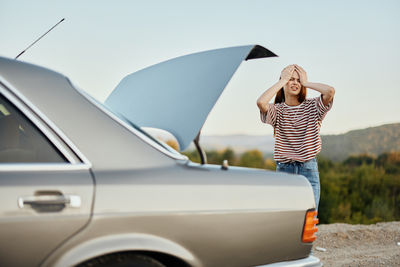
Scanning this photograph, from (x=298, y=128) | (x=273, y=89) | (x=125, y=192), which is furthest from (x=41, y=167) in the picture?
(x=298, y=128)

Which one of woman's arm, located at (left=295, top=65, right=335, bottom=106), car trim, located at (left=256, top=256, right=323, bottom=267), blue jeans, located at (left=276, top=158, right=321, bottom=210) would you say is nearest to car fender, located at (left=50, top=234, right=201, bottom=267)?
car trim, located at (left=256, top=256, right=323, bottom=267)

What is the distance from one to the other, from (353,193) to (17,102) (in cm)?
5365

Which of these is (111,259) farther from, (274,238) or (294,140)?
(294,140)

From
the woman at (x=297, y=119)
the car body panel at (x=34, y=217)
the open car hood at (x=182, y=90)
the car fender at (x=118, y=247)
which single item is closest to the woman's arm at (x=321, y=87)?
the woman at (x=297, y=119)

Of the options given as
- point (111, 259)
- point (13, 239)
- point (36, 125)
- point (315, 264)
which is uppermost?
point (36, 125)

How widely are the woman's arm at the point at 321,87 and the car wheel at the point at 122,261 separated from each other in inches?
87.9

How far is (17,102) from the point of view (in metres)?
1.73

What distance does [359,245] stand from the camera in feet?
20.6

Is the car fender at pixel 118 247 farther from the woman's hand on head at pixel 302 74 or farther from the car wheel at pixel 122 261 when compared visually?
the woman's hand on head at pixel 302 74

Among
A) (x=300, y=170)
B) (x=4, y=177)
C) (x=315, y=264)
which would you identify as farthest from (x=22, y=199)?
(x=300, y=170)

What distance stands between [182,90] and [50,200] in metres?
0.94

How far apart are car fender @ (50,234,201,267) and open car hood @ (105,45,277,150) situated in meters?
0.47

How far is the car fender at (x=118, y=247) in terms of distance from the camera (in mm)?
1608

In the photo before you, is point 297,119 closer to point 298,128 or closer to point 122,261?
point 298,128
